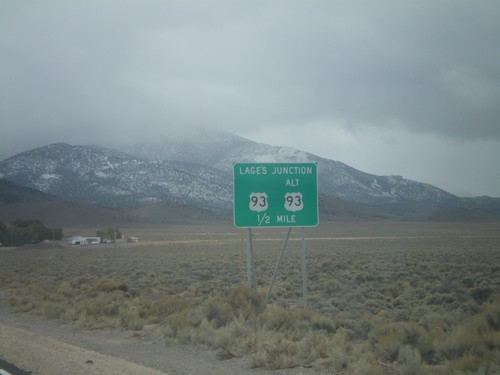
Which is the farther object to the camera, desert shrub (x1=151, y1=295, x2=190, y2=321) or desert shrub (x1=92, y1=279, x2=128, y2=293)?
desert shrub (x1=92, y1=279, x2=128, y2=293)

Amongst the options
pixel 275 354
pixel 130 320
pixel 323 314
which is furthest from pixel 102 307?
pixel 275 354

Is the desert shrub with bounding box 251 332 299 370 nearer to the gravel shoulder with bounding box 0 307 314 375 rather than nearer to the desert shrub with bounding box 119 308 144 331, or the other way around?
the gravel shoulder with bounding box 0 307 314 375

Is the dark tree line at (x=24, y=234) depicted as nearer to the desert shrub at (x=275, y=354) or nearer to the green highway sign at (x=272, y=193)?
the green highway sign at (x=272, y=193)

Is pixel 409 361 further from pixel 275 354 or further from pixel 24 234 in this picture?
pixel 24 234

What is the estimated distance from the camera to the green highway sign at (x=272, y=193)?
15.5 meters

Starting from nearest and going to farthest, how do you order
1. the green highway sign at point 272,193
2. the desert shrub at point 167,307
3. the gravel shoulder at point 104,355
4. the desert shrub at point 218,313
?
the gravel shoulder at point 104,355
the desert shrub at point 218,313
the green highway sign at point 272,193
the desert shrub at point 167,307

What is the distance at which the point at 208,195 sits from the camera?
7800 inches

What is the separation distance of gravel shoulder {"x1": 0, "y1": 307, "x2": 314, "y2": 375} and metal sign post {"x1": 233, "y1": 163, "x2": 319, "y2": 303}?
4.04 meters

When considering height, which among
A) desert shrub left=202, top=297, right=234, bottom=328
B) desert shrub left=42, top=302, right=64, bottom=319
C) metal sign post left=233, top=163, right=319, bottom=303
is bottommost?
desert shrub left=42, top=302, right=64, bottom=319

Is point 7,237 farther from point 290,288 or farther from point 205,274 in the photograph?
point 290,288

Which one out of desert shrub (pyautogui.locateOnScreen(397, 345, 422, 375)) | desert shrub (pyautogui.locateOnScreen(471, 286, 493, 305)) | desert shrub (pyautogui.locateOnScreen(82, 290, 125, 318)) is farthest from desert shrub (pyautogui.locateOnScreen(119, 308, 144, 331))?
desert shrub (pyautogui.locateOnScreen(471, 286, 493, 305))

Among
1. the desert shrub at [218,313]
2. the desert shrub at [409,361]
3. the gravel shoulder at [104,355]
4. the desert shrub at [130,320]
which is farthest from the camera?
the desert shrub at [130,320]

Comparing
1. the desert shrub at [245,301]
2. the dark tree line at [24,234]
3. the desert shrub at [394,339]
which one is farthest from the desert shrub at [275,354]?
the dark tree line at [24,234]

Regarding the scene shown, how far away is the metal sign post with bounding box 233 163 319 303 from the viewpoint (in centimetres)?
1548
